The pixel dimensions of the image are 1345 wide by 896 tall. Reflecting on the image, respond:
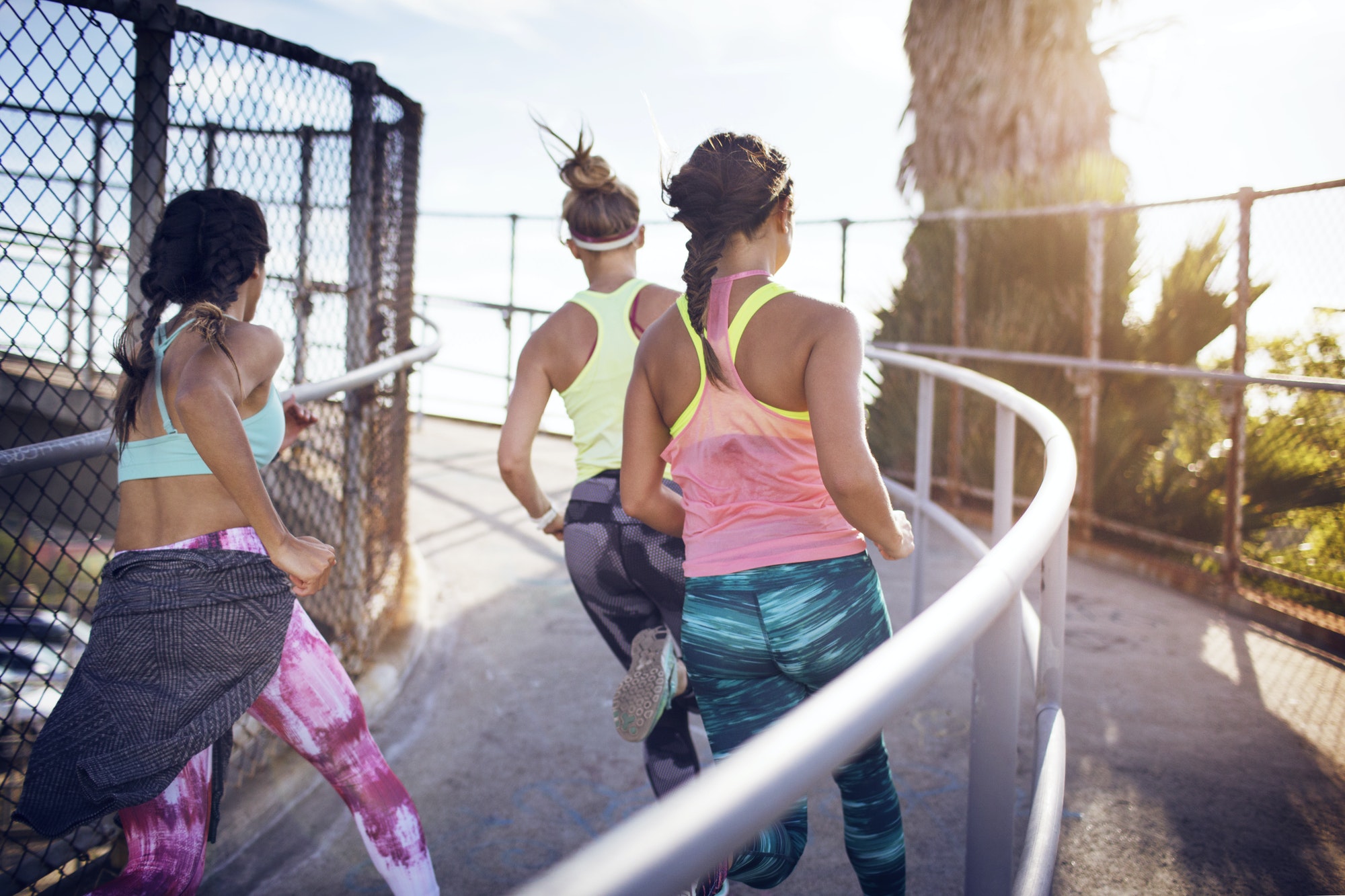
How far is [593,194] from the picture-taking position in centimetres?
243

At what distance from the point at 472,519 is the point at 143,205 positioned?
3.87m

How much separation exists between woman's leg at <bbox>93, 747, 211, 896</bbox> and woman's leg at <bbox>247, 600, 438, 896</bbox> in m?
0.21

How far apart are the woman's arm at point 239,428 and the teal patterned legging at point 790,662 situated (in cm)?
84

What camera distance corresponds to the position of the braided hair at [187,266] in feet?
6.15

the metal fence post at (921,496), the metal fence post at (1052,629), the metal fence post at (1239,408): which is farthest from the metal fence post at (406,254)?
the metal fence post at (1239,408)

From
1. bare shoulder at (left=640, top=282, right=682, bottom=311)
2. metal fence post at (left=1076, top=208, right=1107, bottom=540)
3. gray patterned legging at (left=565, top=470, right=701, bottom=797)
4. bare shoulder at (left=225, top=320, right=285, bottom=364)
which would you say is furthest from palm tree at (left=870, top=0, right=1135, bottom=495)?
bare shoulder at (left=225, top=320, right=285, bottom=364)

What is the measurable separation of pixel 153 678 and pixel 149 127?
6.23ft

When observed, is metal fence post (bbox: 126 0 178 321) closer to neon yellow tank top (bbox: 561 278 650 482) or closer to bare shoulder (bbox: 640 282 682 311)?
neon yellow tank top (bbox: 561 278 650 482)

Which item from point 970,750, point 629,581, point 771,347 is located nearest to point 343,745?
point 629,581

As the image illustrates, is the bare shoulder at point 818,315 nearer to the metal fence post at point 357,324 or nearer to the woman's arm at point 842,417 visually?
the woman's arm at point 842,417

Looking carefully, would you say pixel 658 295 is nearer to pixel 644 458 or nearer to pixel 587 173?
pixel 587 173

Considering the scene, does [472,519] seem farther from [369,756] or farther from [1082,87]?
[1082,87]

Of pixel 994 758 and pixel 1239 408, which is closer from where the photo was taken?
pixel 994 758

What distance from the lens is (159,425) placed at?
187cm
